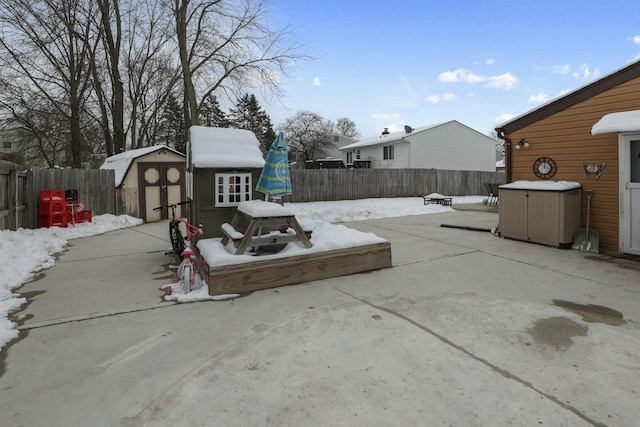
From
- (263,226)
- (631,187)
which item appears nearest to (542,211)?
(631,187)

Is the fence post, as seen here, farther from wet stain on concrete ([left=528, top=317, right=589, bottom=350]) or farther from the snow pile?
wet stain on concrete ([left=528, top=317, right=589, bottom=350])

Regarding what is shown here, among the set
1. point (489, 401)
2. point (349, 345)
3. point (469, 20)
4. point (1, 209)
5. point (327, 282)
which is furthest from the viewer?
point (469, 20)

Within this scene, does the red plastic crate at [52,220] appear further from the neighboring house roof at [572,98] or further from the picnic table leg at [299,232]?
the neighboring house roof at [572,98]

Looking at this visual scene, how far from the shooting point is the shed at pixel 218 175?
507 cm

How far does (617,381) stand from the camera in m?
2.22

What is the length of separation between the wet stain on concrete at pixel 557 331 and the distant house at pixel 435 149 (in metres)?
22.7

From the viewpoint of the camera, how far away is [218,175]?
5156mm

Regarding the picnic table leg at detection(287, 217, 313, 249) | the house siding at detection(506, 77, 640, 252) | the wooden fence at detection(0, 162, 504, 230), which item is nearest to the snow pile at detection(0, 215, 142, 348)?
the wooden fence at detection(0, 162, 504, 230)

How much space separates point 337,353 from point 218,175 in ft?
11.3

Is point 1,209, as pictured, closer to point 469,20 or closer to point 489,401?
point 489,401

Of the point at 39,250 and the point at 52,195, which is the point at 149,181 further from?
the point at 39,250

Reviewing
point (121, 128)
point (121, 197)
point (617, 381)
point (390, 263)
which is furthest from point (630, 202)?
point (121, 128)

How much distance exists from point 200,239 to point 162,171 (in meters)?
7.26

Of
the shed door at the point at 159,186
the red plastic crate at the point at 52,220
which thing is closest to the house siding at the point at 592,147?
the shed door at the point at 159,186
